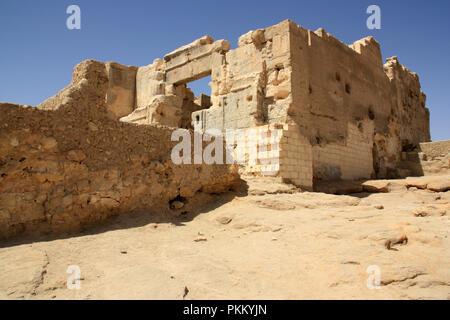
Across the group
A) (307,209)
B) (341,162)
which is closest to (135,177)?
(307,209)

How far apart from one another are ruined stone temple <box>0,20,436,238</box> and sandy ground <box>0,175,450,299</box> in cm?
50

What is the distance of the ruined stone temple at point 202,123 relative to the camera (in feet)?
11.5

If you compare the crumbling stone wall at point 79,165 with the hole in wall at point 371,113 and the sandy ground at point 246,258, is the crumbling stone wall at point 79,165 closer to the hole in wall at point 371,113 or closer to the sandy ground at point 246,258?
the sandy ground at point 246,258

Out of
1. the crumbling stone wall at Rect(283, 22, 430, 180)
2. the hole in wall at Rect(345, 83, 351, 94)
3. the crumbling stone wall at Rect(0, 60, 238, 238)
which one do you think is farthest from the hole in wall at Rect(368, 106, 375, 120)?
the crumbling stone wall at Rect(0, 60, 238, 238)

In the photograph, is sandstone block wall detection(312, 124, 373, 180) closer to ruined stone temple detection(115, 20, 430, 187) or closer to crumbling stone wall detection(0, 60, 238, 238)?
ruined stone temple detection(115, 20, 430, 187)

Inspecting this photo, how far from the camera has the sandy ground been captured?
2205 mm

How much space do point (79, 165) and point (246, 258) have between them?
7.70 ft

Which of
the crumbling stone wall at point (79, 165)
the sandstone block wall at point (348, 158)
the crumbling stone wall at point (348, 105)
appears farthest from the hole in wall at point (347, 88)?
the crumbling stone wall at point (79, 165)

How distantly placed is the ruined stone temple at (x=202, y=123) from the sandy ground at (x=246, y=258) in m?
0.50

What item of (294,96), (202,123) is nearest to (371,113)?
(294,96)
